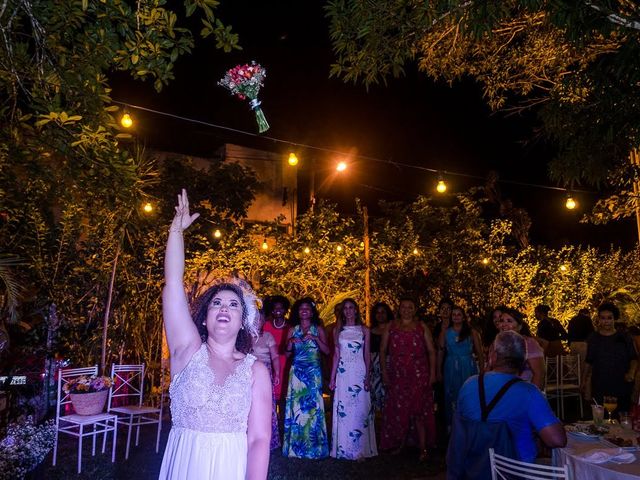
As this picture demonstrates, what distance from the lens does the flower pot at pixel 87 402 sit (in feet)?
19.1

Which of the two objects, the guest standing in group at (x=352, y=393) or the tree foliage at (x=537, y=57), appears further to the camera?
the guest standing in group at (x=352, y=393)

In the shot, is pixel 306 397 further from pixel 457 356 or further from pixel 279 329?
pixel 457 356

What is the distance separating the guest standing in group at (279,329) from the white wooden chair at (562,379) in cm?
427

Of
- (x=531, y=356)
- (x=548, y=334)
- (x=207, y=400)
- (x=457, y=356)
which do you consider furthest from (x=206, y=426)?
(x=548, y=334)

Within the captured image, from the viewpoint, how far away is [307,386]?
243 inches

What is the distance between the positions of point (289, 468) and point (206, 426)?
159 inches

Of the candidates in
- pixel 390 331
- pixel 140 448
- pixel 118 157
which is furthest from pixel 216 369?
pixel 140 448

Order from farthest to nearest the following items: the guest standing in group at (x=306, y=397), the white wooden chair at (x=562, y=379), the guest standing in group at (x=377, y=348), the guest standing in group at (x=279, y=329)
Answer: the white wooden chair at (x=562, y=379) < the guest standing in group at (x=377, y=348) < the guest standing in group at (x=279, y=329) < the guest standing in group at (x=306, y=397)

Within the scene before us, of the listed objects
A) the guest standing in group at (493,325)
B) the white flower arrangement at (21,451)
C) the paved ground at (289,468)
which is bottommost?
the paved ground at (289,468)

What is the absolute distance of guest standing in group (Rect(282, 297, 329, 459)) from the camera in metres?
6.13

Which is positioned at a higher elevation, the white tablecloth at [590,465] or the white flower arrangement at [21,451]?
the white tablecloth at [590,465]

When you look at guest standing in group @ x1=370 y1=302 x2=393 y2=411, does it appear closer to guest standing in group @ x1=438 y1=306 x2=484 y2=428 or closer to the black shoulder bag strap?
guest standing in group @ x1=438 y1=306 x2=484 y2=428

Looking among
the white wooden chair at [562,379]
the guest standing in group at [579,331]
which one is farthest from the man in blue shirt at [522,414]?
the guest standing in group at [579,331]

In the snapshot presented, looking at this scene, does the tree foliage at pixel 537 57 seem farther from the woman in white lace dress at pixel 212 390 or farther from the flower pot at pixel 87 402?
the flower pot at pixel 87 402
